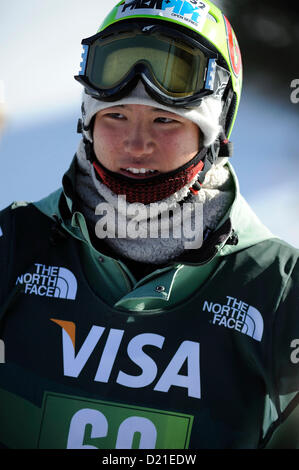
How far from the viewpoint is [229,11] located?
8664 millimetres

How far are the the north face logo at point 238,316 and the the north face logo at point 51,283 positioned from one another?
557mm

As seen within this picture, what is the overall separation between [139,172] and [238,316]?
709mm

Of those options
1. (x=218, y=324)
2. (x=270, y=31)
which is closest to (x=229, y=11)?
(x=270, y=31)

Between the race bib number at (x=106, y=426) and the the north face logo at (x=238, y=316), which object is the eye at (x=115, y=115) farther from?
the race bib number at (x=106, y=426)

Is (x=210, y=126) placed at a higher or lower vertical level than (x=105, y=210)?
higher

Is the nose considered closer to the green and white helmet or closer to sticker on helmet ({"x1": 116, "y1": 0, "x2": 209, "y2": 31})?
the green and white helmet

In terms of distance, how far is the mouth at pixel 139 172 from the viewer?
2822mm

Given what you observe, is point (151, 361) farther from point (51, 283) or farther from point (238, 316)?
point (51, 283)

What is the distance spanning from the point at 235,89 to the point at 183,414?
150 centimetres

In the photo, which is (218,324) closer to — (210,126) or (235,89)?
(210,126)

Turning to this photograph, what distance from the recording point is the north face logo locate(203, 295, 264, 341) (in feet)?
8.81

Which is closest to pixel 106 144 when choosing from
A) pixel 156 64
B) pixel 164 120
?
pixel 164 120

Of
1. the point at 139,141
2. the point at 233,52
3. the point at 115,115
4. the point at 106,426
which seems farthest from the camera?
the point at 233,52

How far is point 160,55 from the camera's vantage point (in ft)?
9.45
